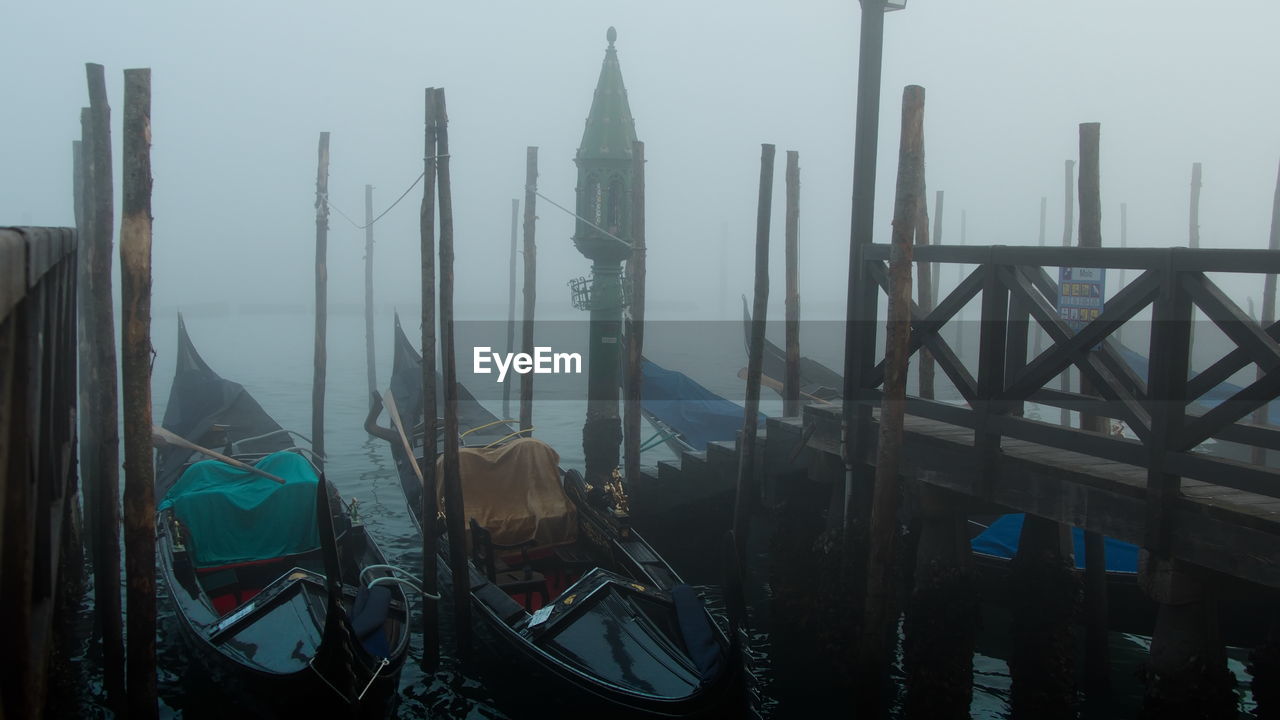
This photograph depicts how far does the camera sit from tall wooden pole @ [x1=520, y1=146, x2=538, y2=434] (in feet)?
39.4

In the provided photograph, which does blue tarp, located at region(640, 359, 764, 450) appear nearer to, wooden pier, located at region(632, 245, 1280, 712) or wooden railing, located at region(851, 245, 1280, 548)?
wooden pier, located at region(632, 245, 1280, 712)

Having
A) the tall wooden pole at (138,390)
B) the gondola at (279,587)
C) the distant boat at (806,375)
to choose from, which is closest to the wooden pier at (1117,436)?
the gondola at (279,587)

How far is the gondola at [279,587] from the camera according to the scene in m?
4.98

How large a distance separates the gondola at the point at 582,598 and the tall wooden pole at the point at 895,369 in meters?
0.82

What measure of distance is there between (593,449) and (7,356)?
995cm

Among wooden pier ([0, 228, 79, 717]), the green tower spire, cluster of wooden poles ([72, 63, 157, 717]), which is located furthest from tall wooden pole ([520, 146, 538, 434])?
wooden pier ([0, 228, 79, 717])

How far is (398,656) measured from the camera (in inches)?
218

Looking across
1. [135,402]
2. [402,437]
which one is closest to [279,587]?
[135,402]

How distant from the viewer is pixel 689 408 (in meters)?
11.8

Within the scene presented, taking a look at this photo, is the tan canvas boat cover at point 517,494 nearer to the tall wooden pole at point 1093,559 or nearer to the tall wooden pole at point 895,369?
the tall wooden pole at point 895,369

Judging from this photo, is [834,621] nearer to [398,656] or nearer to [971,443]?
[971,443]

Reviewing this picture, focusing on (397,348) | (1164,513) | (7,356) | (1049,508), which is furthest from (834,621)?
(397,348)

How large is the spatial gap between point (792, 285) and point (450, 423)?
199 inches

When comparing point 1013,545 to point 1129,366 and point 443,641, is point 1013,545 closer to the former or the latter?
point 1129,366
